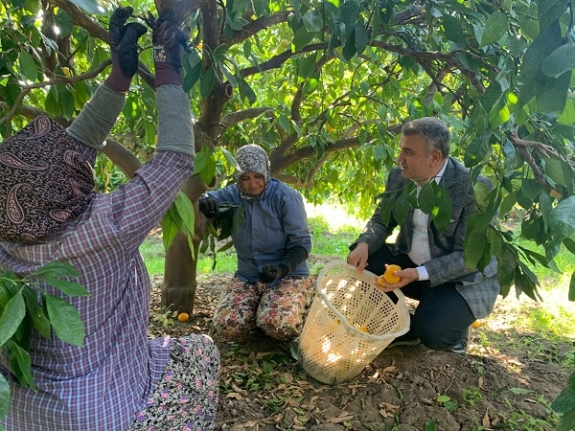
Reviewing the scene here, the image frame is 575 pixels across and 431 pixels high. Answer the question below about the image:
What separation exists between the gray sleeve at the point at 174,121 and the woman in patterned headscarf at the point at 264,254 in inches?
39.2

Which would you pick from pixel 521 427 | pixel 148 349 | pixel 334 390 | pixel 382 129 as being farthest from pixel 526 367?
pixel 148 349

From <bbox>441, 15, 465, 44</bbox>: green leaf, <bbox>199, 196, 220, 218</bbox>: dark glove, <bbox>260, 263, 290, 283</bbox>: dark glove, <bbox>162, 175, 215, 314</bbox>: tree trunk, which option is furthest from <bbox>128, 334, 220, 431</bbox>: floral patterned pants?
<bbox>441, 15, 465, 44</bbox>: green leaf

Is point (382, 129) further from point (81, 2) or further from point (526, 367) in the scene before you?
point (81, 2)

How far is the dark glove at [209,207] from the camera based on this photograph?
236cm

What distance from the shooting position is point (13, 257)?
1233 mm

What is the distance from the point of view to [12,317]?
33.9 inches

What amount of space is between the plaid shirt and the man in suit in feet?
3.68

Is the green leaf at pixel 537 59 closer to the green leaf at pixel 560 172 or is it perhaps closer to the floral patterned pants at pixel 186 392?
the green leaf at pixel 560 172

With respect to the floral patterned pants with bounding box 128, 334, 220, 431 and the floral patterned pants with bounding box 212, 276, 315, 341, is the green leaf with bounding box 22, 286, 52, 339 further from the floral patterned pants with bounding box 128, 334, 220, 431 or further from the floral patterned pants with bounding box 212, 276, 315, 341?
the floral patterned pants with bounding box 212, 276, 315, 341

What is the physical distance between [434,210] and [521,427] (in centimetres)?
108

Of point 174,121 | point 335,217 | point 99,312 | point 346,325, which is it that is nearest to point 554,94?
point 174,121

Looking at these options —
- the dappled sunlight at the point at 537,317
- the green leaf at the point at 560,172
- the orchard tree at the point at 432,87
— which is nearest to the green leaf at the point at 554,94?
the orchard tree at the point at 432,87

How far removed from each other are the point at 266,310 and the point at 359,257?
20.2 inches

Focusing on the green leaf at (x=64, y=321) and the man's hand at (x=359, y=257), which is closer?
the green leaf at (x=64, y=321)
